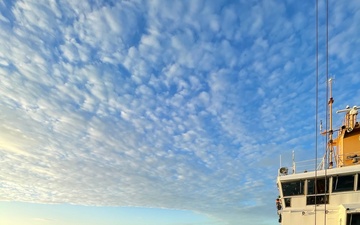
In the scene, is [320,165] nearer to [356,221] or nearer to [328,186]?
[328,186]

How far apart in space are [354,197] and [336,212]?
132 centimetres

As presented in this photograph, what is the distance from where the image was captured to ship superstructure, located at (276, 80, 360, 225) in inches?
742

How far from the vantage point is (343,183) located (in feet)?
63.9

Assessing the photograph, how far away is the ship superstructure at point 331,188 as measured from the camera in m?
18.8

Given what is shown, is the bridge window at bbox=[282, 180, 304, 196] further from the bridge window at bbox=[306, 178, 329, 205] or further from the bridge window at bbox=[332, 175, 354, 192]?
the bridge window at bbox=[332, 175, 354, 192]

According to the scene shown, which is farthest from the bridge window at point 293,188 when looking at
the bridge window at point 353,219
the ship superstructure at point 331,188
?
the bridge window at point 353,219

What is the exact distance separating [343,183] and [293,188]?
329 cm

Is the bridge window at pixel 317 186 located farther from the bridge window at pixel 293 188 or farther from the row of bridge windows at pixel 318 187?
the bridge window at pixel 293 188

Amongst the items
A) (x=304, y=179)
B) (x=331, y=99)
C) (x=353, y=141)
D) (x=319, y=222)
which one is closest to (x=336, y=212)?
(x=319, y=222)

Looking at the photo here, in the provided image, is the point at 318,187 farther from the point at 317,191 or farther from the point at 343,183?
the point at 343,183

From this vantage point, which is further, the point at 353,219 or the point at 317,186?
the point at 317,186

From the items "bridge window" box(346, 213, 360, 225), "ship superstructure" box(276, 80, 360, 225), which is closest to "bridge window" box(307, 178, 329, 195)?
"ship superstructure" box(276, 80, 360, 225)

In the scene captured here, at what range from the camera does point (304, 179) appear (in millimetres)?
21125

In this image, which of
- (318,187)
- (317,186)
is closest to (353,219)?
(318,187)
